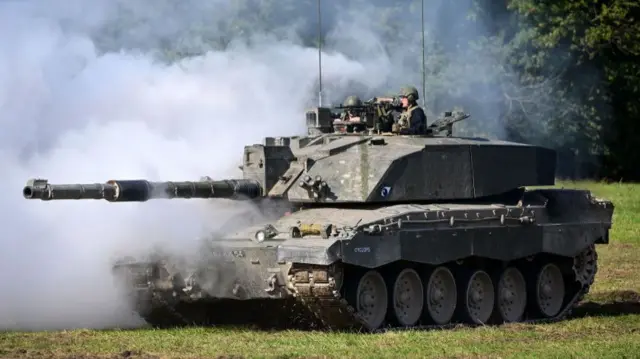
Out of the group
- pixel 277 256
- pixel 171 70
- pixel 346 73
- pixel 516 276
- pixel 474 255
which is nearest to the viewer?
pixel 277 256

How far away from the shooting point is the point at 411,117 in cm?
2175

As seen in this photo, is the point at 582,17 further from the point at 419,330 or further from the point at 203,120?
the point at 419,330

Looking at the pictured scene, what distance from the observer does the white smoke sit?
20.8m

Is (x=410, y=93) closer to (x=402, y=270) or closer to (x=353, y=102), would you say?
(x=353, y=102)

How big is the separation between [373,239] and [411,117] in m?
3.37

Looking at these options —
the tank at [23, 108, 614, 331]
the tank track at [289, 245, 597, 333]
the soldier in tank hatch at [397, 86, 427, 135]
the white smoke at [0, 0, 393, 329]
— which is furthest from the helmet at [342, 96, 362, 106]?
the tank track at [289, 245, 597, 333]

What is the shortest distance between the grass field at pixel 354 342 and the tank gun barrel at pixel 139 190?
1781 millimetres

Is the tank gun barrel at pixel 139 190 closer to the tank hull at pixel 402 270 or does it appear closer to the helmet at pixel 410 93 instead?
the tank hull at pixel 402 270

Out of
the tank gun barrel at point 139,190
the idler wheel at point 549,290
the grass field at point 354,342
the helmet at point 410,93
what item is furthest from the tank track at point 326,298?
the helmet at point 410,93

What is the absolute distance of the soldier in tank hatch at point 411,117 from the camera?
2169 centimetres

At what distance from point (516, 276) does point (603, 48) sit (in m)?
24.9

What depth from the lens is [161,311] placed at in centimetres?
2105

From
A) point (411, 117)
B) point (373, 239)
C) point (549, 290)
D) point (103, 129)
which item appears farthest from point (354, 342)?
point (103, 129)

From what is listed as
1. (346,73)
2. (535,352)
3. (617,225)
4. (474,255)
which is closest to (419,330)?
(474,255)
